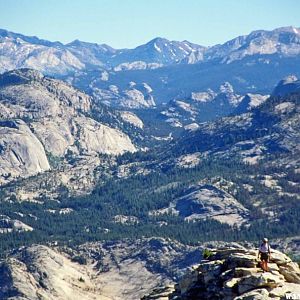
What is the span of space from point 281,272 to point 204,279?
902 cm

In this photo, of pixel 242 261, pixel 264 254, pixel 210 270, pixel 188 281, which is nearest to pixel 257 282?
pixel 264 254

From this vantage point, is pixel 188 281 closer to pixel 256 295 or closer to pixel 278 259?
pixel 278 259

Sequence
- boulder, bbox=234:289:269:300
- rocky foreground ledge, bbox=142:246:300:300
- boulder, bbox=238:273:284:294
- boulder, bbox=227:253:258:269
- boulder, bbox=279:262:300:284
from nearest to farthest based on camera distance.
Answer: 1. boulder, bbox=234:289:269:300
2. rocky foreground ledge, bbox=142:246:300:300
3. boulder, bbox=238:273:284:294
4. boulder, bbox=279:262:300:284
5. boulder, bbox=227:253:258:269

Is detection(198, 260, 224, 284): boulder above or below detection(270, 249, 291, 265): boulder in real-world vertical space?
below

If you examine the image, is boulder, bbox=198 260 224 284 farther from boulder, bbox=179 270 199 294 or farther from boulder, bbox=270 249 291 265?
boulder, bbox=270 249 291 265

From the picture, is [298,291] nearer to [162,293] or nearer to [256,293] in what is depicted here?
[256,293]

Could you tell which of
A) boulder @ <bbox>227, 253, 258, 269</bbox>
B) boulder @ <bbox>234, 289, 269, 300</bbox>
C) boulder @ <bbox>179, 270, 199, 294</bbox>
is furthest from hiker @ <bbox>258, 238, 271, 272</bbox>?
boulder @ <bbox>179, 270, 199, 294</bbox>

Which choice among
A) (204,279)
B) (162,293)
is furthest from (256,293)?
(162,293)

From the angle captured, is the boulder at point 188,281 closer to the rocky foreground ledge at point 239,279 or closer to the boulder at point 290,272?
the rocky foreground ledge at point 239,279

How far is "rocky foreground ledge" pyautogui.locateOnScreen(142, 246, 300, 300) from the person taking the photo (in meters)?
82.0

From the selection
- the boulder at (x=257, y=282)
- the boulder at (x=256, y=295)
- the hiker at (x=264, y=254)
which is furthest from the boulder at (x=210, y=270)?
the boulder at (x=256, y=295)

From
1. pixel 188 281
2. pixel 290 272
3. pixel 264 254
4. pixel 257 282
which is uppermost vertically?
pixel 264 254

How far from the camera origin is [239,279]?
85375 mm

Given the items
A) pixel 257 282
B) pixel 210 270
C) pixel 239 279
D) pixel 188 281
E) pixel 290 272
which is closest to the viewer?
pixel 257 282
